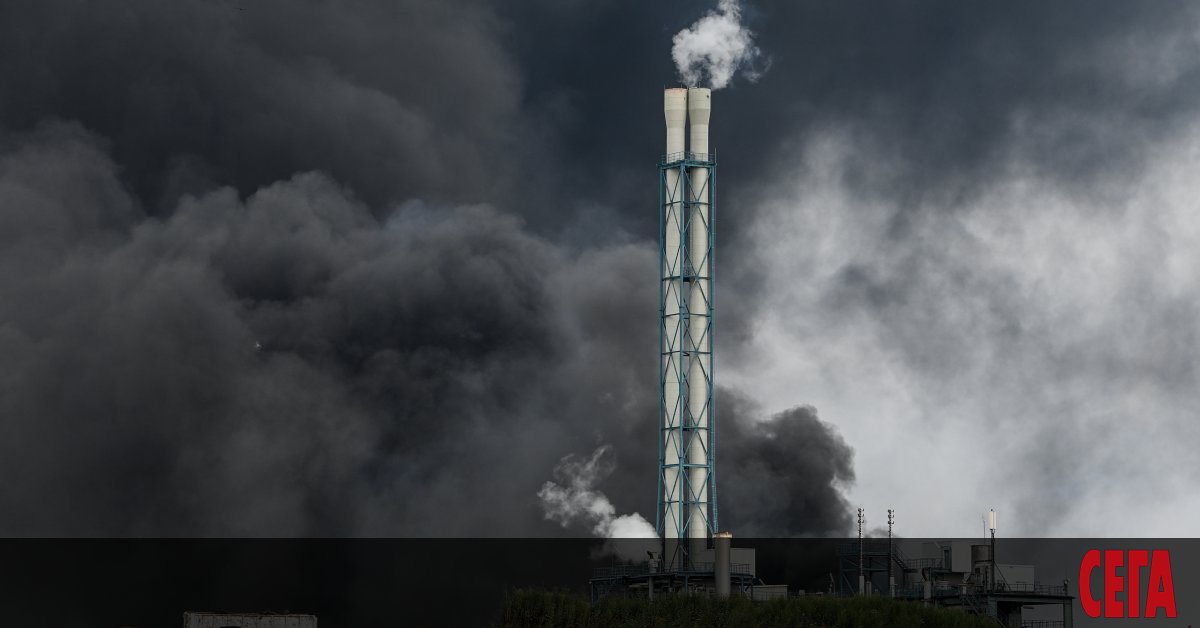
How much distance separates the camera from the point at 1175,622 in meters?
149

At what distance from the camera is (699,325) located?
426 feet

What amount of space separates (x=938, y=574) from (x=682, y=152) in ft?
123

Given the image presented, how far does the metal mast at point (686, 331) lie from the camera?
5012 inches

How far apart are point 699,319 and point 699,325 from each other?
46cm

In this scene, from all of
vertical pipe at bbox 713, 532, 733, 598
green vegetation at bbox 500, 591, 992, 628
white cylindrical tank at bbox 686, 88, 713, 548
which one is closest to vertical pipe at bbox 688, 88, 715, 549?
white cylindrical tank at bbox 686, 88, 713, 548

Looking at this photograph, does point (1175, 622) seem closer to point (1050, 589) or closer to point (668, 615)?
point (1050, 589)

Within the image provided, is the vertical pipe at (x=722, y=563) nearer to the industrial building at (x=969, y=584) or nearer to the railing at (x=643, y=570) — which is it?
the railing at (x=643, y=570)

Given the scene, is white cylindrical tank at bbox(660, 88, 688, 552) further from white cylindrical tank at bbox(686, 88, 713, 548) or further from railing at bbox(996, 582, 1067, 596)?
railing at bbox(996, 582, 1067, 596)

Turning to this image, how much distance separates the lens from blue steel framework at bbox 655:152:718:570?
127500 mm

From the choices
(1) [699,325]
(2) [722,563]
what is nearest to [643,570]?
(2) [722,563]

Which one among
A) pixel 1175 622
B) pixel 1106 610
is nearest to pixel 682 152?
pixel 1106 610

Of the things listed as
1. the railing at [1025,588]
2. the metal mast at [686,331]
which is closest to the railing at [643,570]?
the metal mast at [686,331]

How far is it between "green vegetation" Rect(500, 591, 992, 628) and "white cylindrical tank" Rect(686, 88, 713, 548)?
2053 centimetres

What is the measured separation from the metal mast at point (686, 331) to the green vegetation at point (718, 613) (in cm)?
1996
